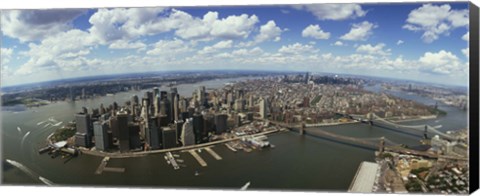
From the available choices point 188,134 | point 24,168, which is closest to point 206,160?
point 188,134

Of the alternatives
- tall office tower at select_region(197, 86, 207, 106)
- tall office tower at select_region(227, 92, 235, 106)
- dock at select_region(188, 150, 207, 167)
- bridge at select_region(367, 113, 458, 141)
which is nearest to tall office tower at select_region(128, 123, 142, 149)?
dock at select_region(188, 150, 207, 167)

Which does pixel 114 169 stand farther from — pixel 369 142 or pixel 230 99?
pixel 369 142

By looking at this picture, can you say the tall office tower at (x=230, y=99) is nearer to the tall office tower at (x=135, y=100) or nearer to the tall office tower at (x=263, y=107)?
the tall office tower at (x=263, y=107)

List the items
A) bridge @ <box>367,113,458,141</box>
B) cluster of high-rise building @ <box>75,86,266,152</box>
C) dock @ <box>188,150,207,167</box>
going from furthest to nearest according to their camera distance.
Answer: cluster of high-rise building @ <box>75,86,266,152</box>
dock @ <box>188,150,207,167</box>
bridge @ <box>367,113,458,141</box>

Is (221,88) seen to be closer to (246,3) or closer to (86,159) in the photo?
(246,3)

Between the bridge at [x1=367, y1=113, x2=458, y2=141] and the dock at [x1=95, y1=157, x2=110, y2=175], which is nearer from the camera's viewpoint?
the bridge at [x1=367, y1=113, x2=458, y2=141]

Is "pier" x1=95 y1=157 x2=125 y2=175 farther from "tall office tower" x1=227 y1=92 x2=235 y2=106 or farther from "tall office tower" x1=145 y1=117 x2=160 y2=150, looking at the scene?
"tall office tower" x1=227 y1=92 x2=235 y2=106

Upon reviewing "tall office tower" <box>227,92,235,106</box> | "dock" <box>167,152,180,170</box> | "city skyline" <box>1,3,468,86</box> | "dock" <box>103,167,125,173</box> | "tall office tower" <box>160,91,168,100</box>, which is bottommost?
"dock" <box>103,167,125,173</box>
